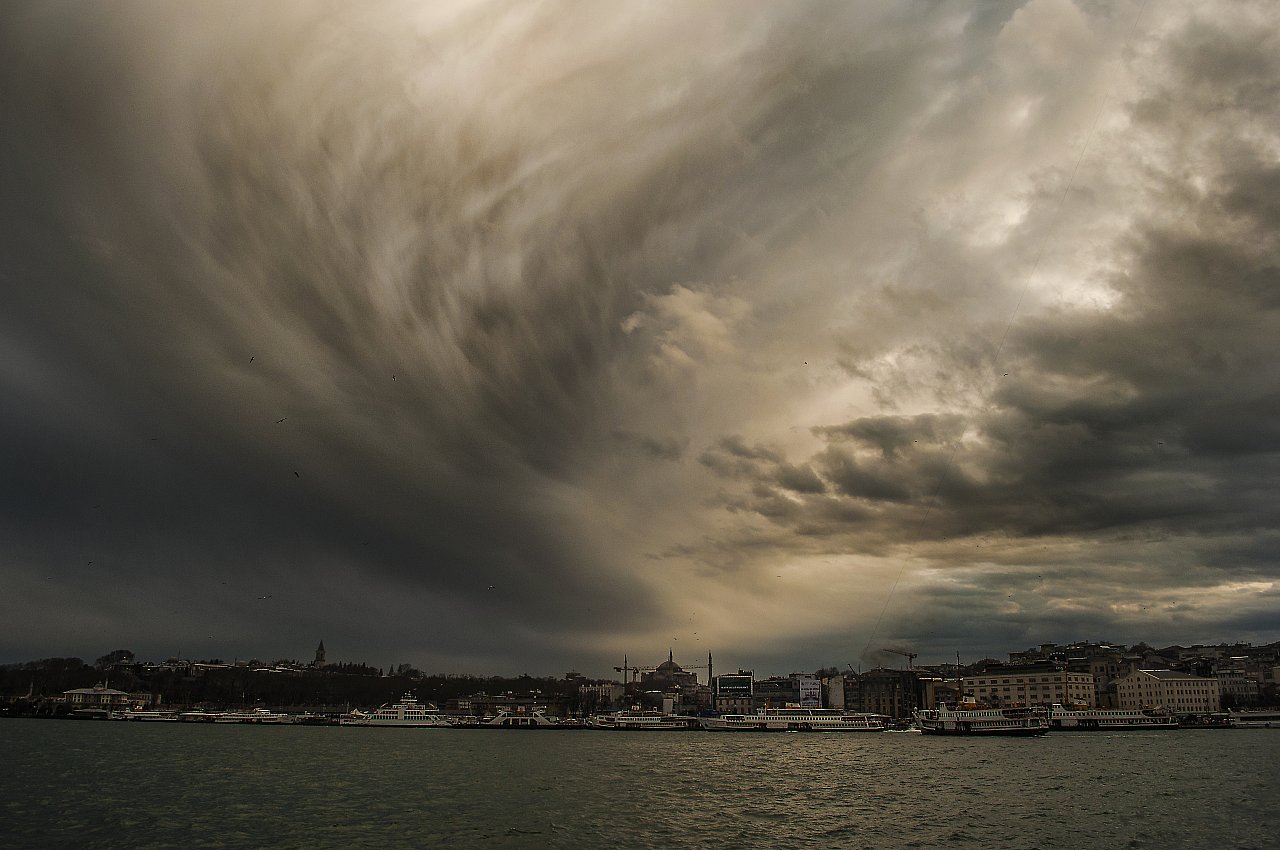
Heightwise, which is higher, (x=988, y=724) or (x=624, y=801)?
(x=624, y=801)

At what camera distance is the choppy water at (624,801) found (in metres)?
40.1

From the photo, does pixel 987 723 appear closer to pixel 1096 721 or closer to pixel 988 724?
pixel 988 724

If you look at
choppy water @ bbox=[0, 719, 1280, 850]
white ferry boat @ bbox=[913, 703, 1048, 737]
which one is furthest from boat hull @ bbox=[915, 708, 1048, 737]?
choppy water @ bbox=[0, 719, 1280, 850]

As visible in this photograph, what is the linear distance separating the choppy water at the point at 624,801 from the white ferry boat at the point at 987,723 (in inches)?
2523

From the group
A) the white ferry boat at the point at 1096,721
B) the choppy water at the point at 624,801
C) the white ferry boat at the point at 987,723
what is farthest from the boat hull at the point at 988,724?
the choppy water at the point at 624,801

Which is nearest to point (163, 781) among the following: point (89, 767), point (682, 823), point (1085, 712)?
point (89, 767)

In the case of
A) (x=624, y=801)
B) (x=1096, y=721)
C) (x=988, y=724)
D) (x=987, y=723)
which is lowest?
(x=1096, y=721)

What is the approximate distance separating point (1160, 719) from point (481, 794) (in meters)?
200

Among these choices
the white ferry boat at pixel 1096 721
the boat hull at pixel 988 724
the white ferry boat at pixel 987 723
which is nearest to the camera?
the white ferry boat at pixel 987 723

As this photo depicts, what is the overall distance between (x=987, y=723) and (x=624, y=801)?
13046 centimetres

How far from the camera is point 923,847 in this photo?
38.6 m

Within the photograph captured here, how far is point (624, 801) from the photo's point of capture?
54.4 meters

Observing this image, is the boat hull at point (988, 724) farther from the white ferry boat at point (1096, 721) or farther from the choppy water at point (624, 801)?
the choppy water at point (624, 801)

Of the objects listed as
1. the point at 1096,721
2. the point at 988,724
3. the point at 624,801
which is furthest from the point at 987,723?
the point at 624,801
